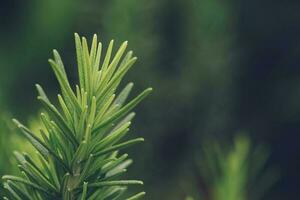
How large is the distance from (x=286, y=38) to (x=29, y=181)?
0.51 metres

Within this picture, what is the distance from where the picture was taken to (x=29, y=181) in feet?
0.75

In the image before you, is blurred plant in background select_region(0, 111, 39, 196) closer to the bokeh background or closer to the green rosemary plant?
the green rosemary plant

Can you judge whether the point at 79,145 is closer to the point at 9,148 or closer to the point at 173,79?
the point at 9,148

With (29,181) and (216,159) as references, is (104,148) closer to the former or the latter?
(29,181)

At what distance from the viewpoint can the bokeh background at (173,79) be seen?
21.6 inches

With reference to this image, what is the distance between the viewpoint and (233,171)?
0.36 metres

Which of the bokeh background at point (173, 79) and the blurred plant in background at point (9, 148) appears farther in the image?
the bokeh background at point (173, 79)

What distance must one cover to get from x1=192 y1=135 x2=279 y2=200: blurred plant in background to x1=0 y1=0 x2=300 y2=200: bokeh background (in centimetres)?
1

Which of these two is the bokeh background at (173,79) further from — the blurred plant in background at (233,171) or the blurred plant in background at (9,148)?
the blurred plant in background at (9,148)

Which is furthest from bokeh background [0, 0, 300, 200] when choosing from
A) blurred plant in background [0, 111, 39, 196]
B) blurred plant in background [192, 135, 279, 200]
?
blurred plant in background [0, 111, 39, 196]

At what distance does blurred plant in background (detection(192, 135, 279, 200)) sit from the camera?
363 millimetres

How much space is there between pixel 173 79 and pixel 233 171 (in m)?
0.23

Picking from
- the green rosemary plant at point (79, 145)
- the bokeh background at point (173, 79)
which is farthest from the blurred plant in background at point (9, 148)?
the bokeh background at point (173, 79)

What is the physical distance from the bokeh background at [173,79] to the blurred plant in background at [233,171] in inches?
0.4
